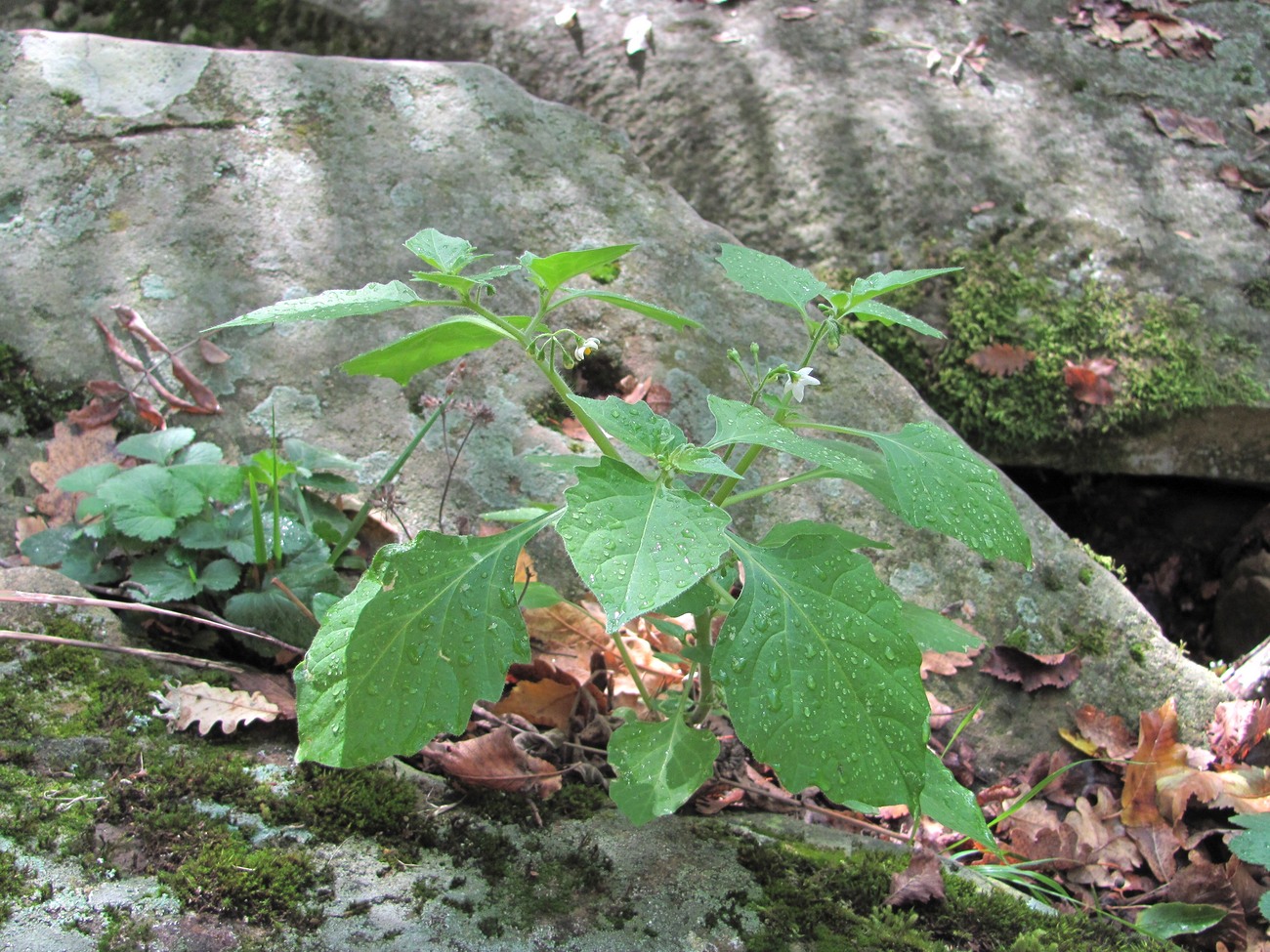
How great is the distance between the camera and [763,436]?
134 cm

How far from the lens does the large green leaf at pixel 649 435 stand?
1347mm

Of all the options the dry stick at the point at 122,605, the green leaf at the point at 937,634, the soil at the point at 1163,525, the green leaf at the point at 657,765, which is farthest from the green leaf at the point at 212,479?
the soil at the point at 1163,525

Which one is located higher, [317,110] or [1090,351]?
[317,110]

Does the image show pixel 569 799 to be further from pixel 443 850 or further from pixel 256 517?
pixel 256 517

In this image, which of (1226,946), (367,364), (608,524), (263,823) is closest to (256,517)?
(367,364)

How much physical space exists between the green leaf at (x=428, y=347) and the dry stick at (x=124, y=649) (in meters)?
0.74

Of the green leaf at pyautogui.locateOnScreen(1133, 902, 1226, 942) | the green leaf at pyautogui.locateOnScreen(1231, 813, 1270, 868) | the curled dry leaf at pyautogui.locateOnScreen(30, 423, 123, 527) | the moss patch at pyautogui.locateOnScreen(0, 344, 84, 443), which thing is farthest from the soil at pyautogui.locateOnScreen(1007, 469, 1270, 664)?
the moss patch at pyautogui.locateOnScreen(0, 344, 84, 443)

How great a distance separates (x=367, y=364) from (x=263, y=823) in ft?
2.76

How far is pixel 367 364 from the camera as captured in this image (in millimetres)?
1686

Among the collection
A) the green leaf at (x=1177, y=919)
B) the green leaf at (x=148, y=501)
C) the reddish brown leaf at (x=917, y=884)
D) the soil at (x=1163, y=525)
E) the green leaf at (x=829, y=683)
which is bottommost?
the soil at (x=1163, y=525)

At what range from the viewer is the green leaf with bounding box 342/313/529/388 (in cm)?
163

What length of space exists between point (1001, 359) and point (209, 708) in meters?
3.16

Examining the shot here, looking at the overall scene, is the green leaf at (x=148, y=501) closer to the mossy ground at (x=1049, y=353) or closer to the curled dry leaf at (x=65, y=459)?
the curled dry leaf at (x=65, y=459)

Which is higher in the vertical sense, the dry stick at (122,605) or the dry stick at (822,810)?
the dry stick at (122,605)
